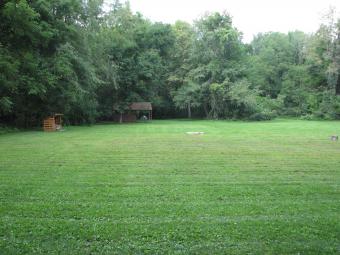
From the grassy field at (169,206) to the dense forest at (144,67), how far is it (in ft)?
38.3

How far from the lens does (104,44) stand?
29.3m

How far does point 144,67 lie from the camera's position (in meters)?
33.0

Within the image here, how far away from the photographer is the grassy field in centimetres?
365

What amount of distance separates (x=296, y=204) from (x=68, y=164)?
217 inches

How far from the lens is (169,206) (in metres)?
4.96

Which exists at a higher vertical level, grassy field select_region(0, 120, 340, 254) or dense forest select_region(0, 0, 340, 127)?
dense forest select_region(0, 0, 340, 127)

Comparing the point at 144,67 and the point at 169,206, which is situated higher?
the point at 144,67

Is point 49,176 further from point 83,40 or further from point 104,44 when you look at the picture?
point 104,44

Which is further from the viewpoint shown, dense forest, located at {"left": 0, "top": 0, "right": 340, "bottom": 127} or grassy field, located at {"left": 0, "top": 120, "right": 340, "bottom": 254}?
dense forest, located at {"left": 0, "top": 0, "right": 340, "bottom": 127}

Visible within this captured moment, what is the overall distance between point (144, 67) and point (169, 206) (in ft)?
95.1

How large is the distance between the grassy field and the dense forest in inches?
460

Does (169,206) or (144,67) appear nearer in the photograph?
(169,206)

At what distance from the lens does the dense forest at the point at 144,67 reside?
62.3 feet

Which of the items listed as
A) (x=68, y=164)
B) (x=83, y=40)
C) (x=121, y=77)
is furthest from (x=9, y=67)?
(x=121, y=77)
